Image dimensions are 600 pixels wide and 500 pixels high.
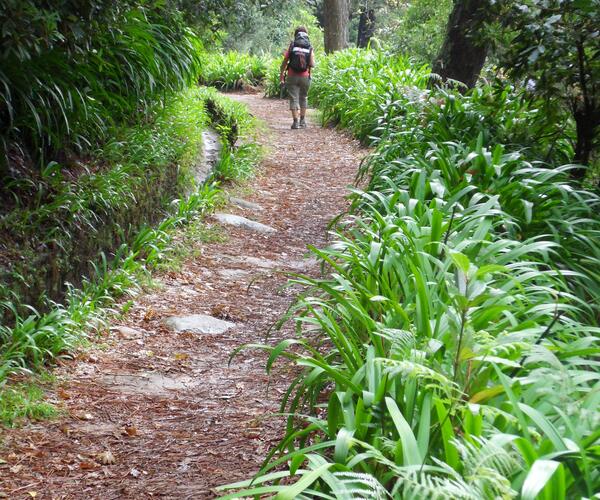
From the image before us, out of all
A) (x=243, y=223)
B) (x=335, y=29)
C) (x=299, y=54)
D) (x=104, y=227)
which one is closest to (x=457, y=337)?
(x=104, y=227)

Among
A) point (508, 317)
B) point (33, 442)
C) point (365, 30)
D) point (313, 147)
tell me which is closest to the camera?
point (508, 317)

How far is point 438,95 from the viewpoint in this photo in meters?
7.56

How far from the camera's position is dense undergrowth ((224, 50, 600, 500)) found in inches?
76.3

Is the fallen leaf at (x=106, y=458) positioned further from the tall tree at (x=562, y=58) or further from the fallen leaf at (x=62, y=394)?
the tall tree at (x=562, y=58)

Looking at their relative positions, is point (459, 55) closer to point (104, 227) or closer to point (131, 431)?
point (104, 227)

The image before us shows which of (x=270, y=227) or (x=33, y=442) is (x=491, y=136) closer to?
(x=270, y=227)

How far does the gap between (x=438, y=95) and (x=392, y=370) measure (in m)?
5.91

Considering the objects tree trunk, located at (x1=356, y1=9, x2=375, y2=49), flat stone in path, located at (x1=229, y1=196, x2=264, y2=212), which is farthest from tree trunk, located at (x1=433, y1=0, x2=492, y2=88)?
tree trunk, located at (x1=356, y1=9, x2=375, y2=49)

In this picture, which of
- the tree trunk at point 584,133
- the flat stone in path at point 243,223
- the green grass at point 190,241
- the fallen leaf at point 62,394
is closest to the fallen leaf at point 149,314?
the green grass at point 190,241

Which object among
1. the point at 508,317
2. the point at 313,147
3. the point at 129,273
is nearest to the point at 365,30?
the point at 313,147

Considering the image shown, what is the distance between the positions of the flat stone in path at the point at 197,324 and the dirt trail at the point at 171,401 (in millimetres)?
62

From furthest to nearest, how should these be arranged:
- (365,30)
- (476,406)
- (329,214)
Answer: (365,30) < (329,214) < (476,406)

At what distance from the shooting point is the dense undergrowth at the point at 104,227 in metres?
4.16

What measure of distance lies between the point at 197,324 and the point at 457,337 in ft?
10.1
